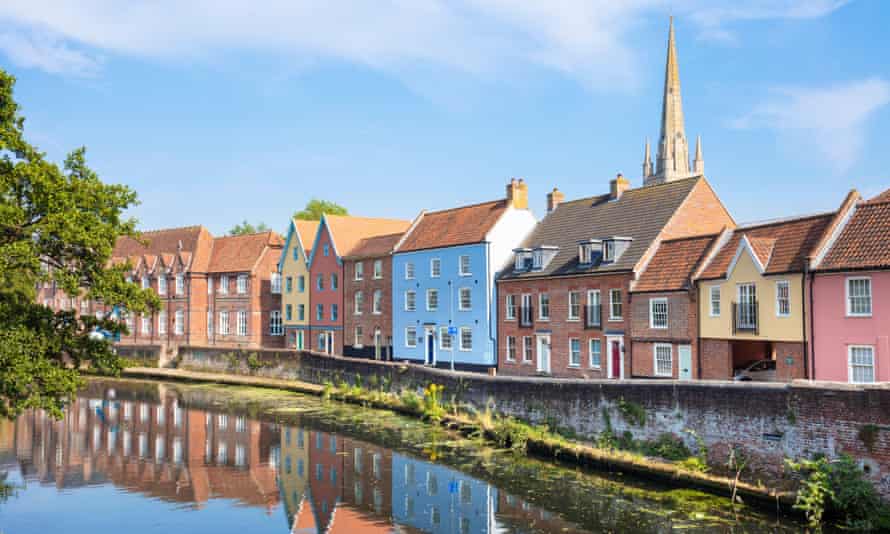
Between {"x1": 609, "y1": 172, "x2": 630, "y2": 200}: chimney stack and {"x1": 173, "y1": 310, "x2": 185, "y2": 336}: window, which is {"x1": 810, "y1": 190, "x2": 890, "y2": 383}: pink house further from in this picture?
{"x1": 173, "y1": 310, "x2": 185, "y2": 336}: window

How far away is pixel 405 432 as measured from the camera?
3306 centimetres

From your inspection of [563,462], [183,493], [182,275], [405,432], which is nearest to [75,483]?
[183,493]

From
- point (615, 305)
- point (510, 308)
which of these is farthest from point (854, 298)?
point (510, 308)

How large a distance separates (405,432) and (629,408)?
450 inches

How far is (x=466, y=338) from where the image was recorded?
45625 millimetres

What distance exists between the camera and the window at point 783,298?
27.9 m

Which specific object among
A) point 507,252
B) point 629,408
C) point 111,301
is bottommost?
point 629,408

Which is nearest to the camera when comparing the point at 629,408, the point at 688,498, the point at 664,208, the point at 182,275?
the point at 688,498

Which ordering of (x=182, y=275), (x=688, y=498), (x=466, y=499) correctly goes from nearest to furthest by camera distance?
(x=688, y=498), (x=466, y=499), (x=182, y=275)

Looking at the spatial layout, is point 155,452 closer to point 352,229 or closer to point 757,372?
point 757,372

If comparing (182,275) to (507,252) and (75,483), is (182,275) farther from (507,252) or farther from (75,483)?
(75,483)

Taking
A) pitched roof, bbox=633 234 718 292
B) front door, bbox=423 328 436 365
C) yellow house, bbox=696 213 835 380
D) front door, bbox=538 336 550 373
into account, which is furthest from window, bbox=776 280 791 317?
front door, bbox=423 328 436 365

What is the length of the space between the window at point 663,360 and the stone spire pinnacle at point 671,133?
74077mm

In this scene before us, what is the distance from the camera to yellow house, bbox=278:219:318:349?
6066 centimetres
